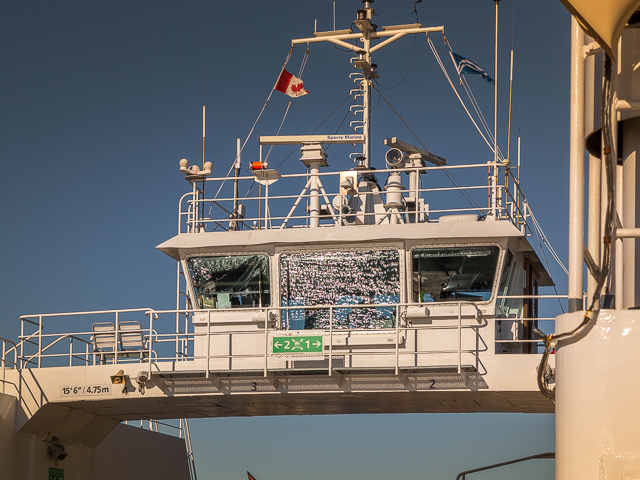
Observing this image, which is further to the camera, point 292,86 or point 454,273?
point 292,86

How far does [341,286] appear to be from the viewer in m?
16.7

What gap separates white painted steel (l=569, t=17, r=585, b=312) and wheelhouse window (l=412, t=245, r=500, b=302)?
987 cm

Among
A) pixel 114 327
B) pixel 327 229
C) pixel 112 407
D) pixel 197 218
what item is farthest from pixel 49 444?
pixel 327 229

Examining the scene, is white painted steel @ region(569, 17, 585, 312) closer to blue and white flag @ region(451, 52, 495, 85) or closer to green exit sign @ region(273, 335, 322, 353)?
green exit sign @ region(273, 335, 322, 353)

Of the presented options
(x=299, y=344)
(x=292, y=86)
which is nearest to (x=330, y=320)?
(x=299, y=344)

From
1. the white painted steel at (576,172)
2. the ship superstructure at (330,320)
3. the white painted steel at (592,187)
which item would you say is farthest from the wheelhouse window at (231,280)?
the white painted steel at (576,172)

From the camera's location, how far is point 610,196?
18.8 ft

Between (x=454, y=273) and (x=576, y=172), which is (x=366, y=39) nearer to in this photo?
(x=454, y=273)

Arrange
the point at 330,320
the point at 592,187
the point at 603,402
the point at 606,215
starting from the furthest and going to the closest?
1. the point at 330,320
2. the point at 592,187
3. the point at 606,215
4. the point at 603,402

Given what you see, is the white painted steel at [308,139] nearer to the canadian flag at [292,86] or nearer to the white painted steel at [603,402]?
the canadian flag at [292,86]

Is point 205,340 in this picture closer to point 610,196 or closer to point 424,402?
point 424,402

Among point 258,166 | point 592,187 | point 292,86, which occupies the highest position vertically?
point 292,86

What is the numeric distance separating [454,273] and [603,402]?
10620mm

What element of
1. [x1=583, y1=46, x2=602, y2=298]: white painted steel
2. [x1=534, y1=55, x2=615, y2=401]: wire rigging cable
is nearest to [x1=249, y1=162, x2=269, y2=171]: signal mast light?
[x1=583, y1=46, x2=602, y2=298]: white painted steel
